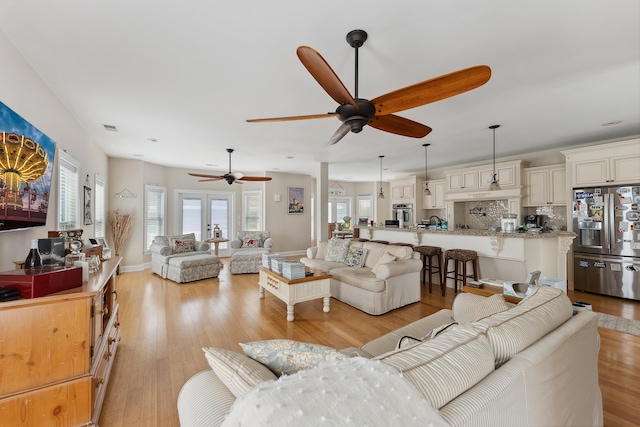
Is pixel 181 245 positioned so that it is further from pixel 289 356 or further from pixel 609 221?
pixel 609 221

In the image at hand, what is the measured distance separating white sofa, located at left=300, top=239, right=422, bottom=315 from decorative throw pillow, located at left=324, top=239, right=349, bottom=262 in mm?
137

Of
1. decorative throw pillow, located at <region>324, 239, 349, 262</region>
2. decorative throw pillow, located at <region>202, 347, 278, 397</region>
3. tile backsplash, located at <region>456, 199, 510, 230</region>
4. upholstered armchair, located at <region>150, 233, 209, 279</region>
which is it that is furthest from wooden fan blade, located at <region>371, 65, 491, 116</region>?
tile backsplash, located at <region>456, 199, 510, 230</region>

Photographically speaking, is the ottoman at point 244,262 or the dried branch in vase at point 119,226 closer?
the dried branch in vase at point 119,226

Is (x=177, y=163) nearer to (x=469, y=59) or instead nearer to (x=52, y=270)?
(x=52, y=270)

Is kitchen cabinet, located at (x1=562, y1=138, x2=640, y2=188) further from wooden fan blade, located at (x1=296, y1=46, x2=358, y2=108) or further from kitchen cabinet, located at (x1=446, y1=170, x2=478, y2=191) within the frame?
wooden fan blade, located at (x1=296, y1=46, x2=358, y2=108)

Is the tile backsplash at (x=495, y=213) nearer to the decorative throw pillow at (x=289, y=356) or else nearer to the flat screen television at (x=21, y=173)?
the decorative throw pillow at (x=289, y=356)

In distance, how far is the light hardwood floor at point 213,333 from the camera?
1.89 metres

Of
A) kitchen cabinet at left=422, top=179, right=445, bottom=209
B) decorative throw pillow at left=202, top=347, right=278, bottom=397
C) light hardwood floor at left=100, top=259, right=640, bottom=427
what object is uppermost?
kitchen cabinet at left=422, top=179, right=445, bottom=209

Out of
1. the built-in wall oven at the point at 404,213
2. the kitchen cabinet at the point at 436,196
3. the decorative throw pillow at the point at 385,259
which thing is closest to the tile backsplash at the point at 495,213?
the kitchen cabinet at the point at 436,196

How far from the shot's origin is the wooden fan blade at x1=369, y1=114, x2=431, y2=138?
7.05 feet

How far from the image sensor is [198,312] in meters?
3.60

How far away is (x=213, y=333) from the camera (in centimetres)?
296

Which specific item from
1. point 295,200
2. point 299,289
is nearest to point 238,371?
point 299,289

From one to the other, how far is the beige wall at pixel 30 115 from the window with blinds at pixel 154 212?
288 centimetres
